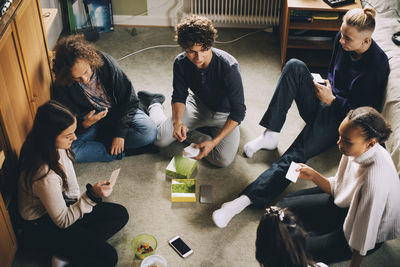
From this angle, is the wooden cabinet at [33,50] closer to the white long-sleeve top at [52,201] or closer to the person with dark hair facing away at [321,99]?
the white long-sleeve top at [52,201]

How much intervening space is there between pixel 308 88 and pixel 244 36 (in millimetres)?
1529

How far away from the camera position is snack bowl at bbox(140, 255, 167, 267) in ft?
7.02

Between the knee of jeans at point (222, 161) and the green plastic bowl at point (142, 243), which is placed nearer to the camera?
the green plastic bowl at point (142, 243)

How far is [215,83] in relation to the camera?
2.63 metres

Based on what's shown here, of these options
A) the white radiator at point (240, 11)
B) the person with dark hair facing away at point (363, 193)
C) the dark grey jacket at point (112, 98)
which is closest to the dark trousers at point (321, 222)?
the person with dark hair facing away at point (363, 193)

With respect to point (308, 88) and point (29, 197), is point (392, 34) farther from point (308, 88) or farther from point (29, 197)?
point (29, 197)

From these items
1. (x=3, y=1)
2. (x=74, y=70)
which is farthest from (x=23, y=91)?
(x=3, y=1)

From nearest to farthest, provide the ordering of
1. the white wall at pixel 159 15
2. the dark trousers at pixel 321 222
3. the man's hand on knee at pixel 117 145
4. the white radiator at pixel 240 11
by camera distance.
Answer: the dark trousers at pixel 321 222 → the man's hand on knee at pixel 117 145 → the white radiator at pixel 240 11 → the white wall at pixel 159 15

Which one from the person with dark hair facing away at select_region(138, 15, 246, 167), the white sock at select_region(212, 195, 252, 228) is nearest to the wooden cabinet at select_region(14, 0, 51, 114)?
the person with dark hair facing away at select_region(138, 15, 246, 167)

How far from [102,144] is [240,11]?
1948 millimetres

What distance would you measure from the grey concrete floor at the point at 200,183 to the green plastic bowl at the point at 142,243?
0.05 m

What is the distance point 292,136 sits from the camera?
3.03 metres

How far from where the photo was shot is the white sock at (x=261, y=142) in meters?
2.83

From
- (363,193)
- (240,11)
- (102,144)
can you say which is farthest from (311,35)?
(363,193)
